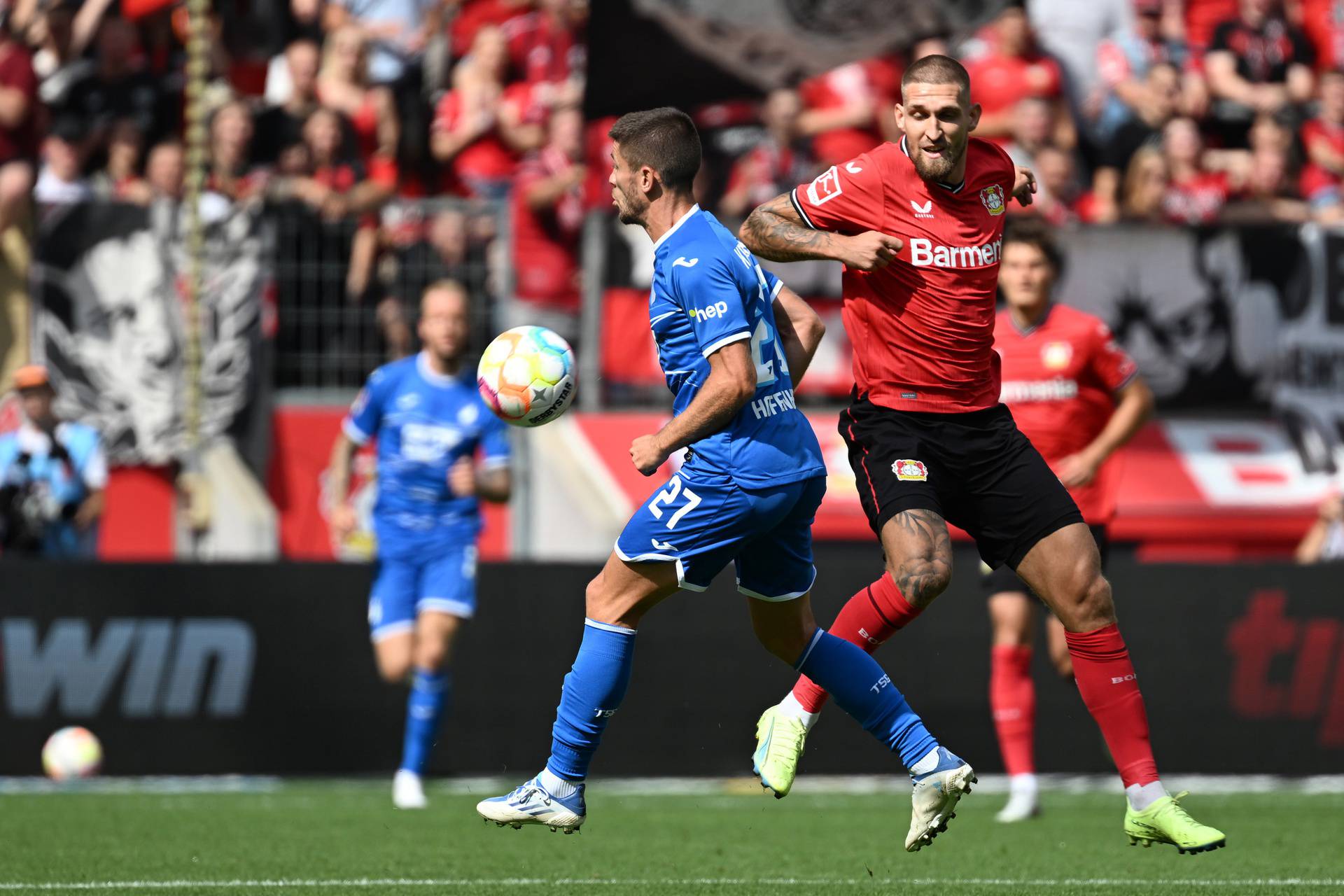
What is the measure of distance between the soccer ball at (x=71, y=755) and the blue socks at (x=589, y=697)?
5.32 meters

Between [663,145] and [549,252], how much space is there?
25.7ft

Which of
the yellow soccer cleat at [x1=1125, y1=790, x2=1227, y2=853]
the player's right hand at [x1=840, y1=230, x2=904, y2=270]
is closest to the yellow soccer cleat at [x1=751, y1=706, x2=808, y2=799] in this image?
the yellow soccer cleat at [x1=1125, y1=790, x2=1227, y2=853]

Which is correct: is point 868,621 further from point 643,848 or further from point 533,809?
point 643,848

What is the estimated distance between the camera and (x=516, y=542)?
13.1 meters

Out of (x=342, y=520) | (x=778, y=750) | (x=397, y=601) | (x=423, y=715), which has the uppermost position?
(x=778, y=750)

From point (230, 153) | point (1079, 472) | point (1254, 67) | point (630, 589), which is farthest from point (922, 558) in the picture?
point (1254, 67)

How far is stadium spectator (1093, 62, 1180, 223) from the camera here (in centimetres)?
1459

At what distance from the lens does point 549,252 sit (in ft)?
44.6

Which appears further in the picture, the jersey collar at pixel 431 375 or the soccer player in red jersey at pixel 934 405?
the jersey collar at pixel 431 375

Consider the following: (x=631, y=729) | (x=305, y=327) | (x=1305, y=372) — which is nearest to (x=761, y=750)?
(x=631, y=729)

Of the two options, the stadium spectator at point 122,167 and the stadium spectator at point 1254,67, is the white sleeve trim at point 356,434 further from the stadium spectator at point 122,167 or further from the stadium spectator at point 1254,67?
the stadium spectator at point 1254,67

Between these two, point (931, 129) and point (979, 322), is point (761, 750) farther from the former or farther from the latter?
point (931, 129)

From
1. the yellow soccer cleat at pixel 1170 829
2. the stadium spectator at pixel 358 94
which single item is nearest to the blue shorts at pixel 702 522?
the yellow soccer cleat at pixel 1170 829

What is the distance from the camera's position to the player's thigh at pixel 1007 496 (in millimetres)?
6047
